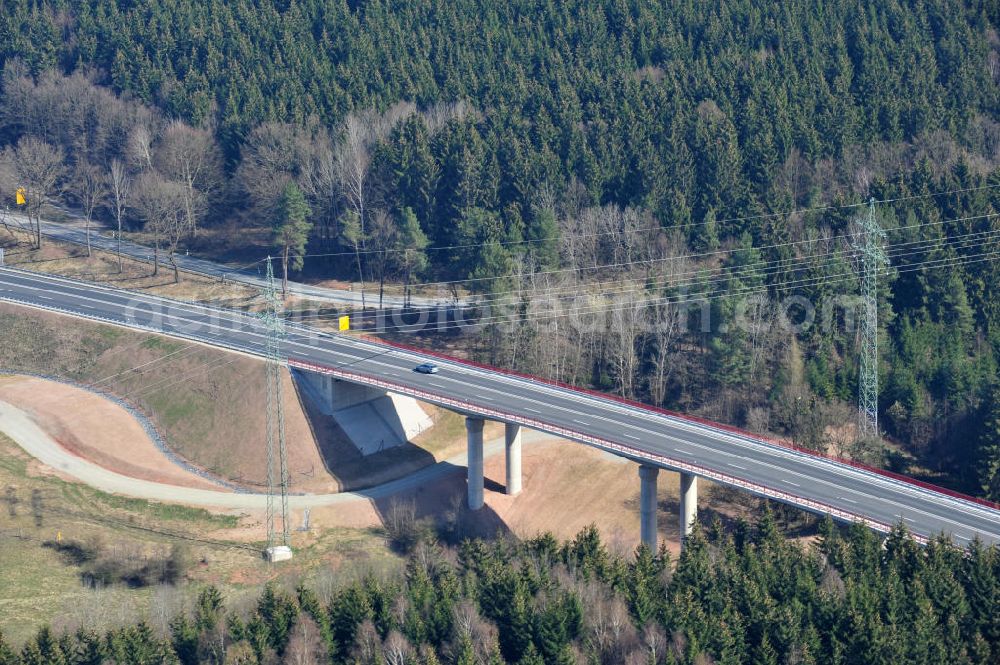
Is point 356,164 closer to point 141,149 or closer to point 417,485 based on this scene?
point 141,149

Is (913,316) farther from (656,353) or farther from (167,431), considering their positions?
(167,431)

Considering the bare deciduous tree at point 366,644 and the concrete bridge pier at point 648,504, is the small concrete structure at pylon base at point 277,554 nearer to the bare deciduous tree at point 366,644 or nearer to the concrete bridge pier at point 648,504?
the bare deciduous tree at point 366,644

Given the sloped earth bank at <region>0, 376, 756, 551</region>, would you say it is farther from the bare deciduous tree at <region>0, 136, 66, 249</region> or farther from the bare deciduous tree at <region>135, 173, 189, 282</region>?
the bare deciduous tree at <region>0, 136, 66, 249</region>

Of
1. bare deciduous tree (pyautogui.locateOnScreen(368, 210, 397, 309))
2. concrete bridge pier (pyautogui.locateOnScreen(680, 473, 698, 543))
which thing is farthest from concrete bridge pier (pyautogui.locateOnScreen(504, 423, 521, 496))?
bare deciduous tree (pyautogui.locateOnScreen(368, 210, 397, 309))

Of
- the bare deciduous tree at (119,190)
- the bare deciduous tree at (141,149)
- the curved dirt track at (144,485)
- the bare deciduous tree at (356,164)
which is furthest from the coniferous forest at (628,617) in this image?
the bare deciduous tree at (141,149)

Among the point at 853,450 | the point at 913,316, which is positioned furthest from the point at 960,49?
A: the point at 853,450
